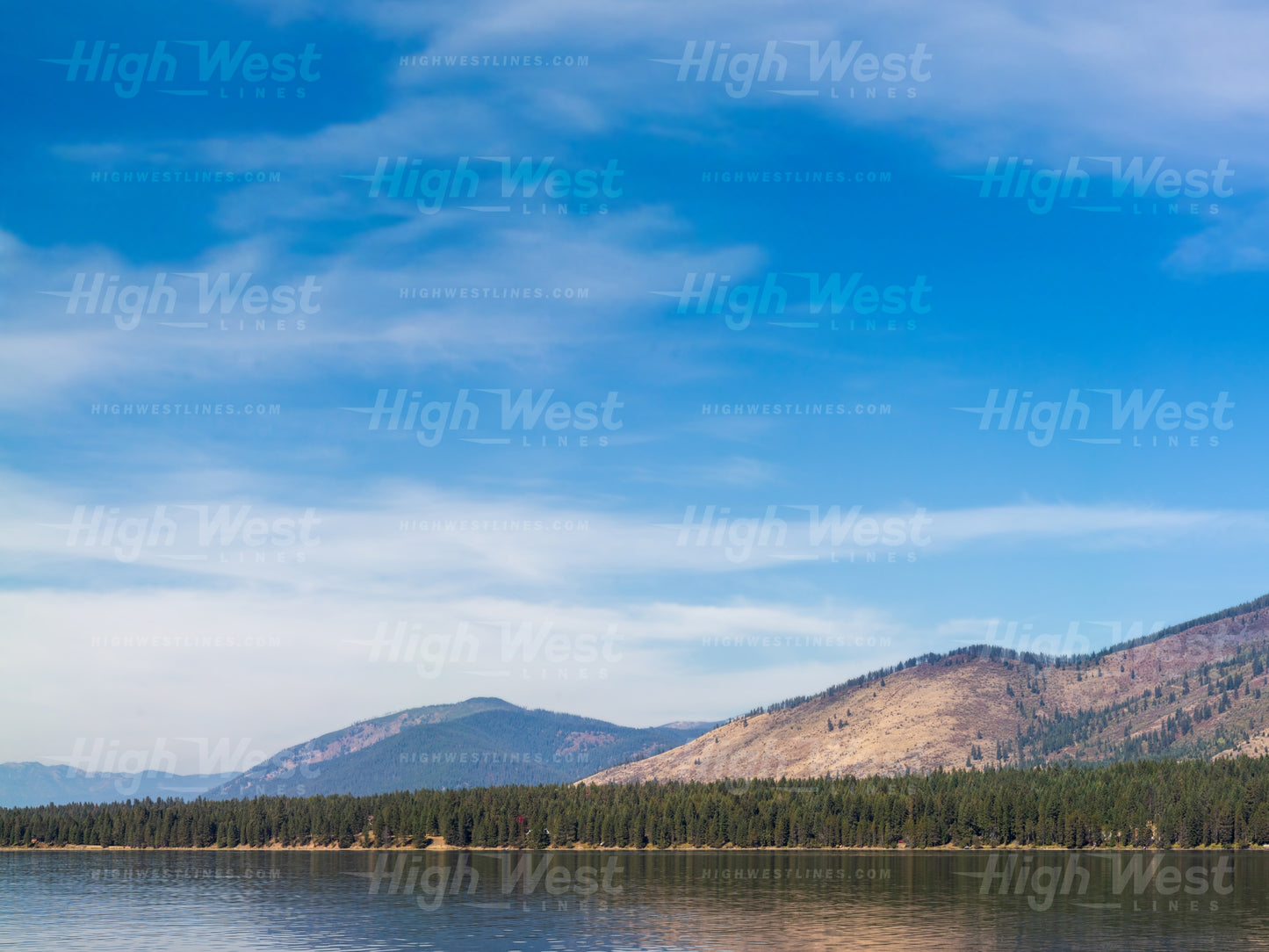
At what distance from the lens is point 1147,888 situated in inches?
6511

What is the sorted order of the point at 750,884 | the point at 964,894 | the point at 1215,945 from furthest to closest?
the point at 750,884, the point at 964,894, the point at 1215,945

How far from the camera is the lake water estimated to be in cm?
11394

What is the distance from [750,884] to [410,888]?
53.8 metres

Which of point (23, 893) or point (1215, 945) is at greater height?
point (1215, 945)

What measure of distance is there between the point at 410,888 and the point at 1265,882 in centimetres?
12964

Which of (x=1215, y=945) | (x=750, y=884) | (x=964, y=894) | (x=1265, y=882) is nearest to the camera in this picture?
(x=1215, y=945)

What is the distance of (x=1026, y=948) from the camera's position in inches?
4210

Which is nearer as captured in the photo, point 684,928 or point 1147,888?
point 684,928

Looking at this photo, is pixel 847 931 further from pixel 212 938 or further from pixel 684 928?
pixel 212 938

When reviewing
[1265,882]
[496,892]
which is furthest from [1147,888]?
[496,892]

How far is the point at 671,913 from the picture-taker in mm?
140625

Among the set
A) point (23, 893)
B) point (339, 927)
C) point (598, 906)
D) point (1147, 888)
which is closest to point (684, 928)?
point (598, 906)

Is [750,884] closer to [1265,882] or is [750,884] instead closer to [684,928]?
[684,928]

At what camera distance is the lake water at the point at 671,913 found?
374 ft
